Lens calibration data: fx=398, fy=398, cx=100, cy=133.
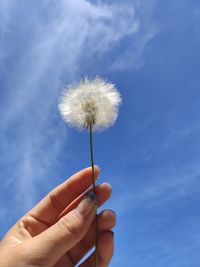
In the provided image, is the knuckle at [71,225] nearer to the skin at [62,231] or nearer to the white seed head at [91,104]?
the skin at [62,231]

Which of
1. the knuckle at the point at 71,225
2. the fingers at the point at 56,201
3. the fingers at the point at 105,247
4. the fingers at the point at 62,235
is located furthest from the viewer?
the fingers at the point at 56,201

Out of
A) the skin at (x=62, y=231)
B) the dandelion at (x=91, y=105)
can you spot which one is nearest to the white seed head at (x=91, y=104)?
the dandelion at (x=91, y=105)

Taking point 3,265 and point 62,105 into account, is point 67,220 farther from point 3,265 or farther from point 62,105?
point 62,105

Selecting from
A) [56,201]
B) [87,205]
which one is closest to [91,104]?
[87,205]

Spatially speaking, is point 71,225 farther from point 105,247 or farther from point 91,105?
point 91,105

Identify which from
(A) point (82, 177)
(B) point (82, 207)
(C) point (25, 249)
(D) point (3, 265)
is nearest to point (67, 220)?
(B) point (82, 207)

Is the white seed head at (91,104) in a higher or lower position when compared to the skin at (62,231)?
higher

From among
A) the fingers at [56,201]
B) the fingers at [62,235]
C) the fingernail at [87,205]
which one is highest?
the fingers at [56,201]
